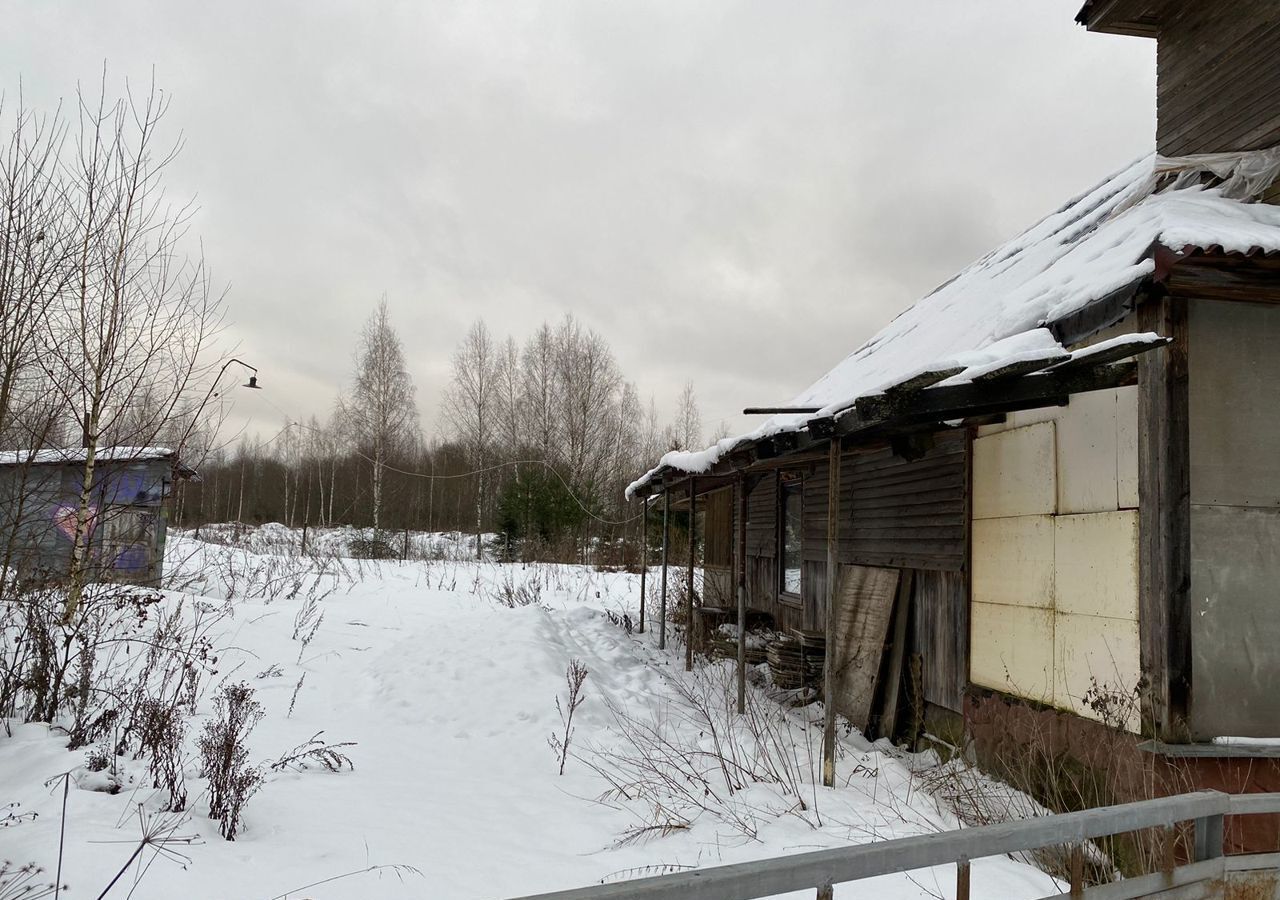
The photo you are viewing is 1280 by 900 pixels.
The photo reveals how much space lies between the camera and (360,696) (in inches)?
327

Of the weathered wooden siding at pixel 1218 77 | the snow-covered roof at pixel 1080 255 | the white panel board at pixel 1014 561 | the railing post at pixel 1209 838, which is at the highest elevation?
the weathered wooden siding at pixel 1218 77

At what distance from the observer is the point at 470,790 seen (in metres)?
5.71

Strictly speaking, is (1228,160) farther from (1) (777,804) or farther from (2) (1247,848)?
(1) (777,804)

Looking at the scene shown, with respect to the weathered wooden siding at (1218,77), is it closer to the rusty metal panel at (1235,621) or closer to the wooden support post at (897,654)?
the rusty metal panel at (1235,621)

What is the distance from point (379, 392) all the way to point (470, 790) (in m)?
24.7

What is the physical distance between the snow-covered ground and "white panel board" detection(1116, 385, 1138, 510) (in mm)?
2248

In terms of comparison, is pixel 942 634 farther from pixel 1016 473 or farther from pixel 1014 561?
pixel 1016 473

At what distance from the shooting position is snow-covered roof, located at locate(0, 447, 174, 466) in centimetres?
559

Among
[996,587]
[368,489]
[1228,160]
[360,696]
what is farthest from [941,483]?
[368,489]

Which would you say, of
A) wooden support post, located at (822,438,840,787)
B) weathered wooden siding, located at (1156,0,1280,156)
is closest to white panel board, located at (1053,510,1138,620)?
wooden support post, located at (822,438,840,787)

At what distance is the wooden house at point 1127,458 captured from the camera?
4.34m

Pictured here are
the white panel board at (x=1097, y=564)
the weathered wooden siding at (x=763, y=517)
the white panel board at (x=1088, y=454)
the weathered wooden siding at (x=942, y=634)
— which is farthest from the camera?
the weathered wooden siding at (x=763, y=517)

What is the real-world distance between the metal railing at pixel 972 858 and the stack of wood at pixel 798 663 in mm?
6163

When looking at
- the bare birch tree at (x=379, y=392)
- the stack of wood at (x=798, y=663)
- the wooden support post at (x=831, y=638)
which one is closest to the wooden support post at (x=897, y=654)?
the stack of wood at (x=798, y=663)
